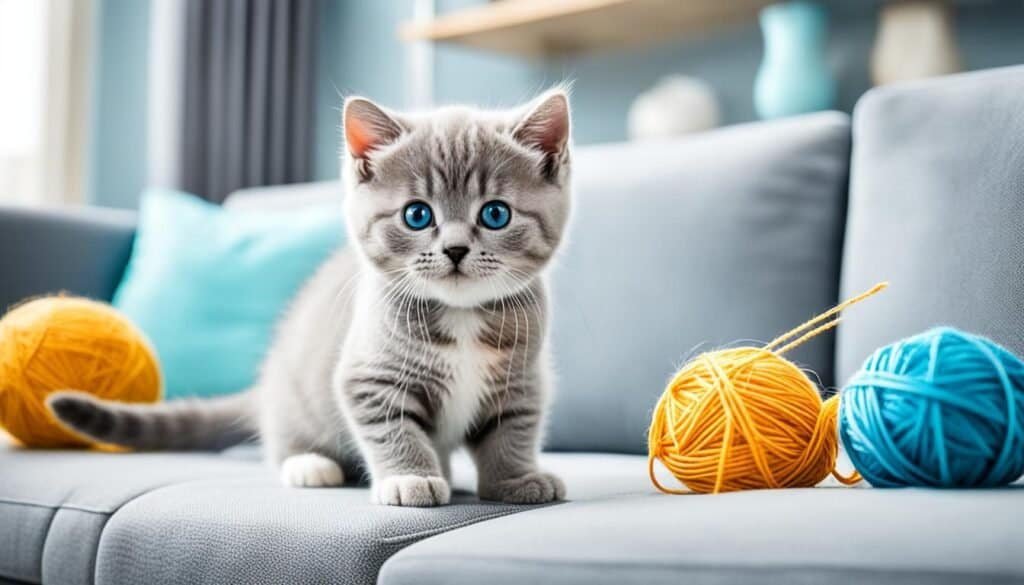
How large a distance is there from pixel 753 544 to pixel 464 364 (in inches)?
22.4

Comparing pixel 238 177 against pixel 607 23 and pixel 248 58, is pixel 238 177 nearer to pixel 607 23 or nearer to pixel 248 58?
pixel 248 58

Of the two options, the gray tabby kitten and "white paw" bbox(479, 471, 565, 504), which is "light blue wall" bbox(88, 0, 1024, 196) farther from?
"white paw" bbox(479, 471, 565, 504)

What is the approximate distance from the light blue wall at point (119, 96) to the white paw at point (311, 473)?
2510 millimetres

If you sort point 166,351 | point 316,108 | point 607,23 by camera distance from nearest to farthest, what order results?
point 166,351
point 607,23
point 316,108

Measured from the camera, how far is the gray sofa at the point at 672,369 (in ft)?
2.71

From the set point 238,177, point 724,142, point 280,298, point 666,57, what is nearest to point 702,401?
point 724,142

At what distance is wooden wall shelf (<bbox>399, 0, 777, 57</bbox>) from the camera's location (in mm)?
2676

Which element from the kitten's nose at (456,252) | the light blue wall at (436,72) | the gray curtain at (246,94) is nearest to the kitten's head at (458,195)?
the kitten's nose at (456,252)

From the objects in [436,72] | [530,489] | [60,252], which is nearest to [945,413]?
[530,489]

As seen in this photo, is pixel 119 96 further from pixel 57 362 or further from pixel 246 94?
pixel 57 362

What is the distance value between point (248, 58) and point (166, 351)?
166 centimetres

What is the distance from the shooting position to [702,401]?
1.11 m

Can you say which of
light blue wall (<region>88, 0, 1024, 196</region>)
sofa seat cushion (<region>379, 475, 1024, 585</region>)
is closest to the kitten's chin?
sofa seat cushion (<region>379, 475, 1024, 585</region>)

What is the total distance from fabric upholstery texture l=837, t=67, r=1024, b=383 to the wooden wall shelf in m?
1.09
